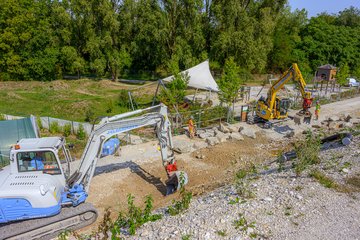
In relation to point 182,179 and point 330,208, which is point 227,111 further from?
point 330,208

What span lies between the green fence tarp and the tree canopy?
72.8 feet

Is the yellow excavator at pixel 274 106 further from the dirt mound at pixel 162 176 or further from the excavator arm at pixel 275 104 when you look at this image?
the dirt mound at pixel 162 176

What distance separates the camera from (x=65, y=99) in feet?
91.4

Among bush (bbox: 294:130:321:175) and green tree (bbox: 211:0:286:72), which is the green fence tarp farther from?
green tree (bbox: 211:0:286:72)

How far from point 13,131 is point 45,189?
7522 mm

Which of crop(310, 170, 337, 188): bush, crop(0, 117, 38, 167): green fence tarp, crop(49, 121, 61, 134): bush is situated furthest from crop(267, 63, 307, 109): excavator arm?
crop(0, 117, 38, 167): green fence tarp

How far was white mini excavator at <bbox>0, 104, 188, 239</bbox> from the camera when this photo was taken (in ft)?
25.7

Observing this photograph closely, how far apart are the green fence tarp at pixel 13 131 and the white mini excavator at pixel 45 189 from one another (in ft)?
18.4

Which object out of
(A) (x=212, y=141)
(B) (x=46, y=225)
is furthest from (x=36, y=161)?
(A) (x=212, y=141)

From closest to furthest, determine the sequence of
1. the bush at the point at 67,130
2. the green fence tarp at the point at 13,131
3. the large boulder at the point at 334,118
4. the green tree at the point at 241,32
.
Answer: the green fence tarp at the point at 13,131, the bush at the point at 67,130, the large boulder at the point at 334,118, the green tree at the point at 241,32

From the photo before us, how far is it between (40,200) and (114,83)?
32.7m

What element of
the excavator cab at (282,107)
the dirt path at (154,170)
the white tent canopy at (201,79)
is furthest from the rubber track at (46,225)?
the white tent canopy at (201,79)

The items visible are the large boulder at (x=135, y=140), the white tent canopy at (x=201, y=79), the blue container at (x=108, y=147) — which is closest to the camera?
the blue container at (x=108, y=147)

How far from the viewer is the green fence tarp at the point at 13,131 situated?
1379cm
